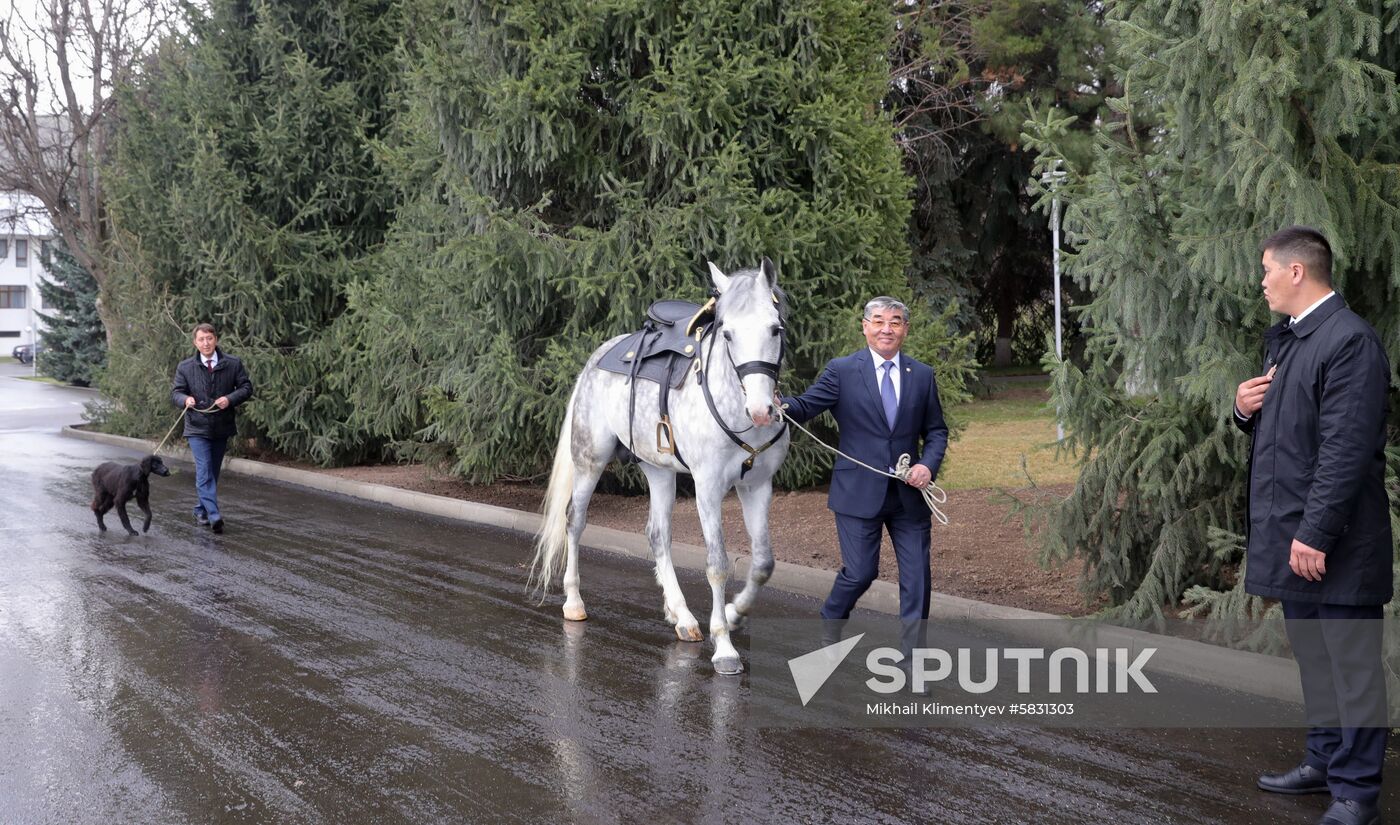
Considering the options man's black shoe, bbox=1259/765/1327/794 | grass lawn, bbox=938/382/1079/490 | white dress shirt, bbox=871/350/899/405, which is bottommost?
man's black shoe, bbox=1259/765/1327/794

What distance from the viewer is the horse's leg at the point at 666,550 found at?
7660 mm

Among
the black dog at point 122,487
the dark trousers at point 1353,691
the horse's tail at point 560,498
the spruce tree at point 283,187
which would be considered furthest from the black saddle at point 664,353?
the spruce tree at point 283,187

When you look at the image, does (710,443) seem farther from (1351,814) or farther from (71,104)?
(71,104)

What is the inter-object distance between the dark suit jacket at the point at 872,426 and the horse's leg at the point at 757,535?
2.45 feet

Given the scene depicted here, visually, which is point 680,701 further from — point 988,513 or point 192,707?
point 988,513

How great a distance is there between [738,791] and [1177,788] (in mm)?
1848

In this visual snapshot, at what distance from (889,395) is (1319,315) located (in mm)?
2336

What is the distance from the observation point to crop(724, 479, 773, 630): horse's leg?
23.6 feet

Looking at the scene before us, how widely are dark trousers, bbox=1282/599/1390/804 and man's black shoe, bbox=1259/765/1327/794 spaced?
0.19 m

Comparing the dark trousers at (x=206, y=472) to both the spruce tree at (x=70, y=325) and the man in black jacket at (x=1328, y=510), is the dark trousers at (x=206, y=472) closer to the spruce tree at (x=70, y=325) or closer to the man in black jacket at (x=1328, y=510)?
the man in black jacket at (x=1328, y=510)

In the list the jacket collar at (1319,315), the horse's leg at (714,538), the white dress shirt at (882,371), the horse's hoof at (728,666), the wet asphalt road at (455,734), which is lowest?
the wet asphalt road at (455,734)

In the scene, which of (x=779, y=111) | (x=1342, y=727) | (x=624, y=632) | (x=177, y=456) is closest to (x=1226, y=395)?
(x=1342, y=727)

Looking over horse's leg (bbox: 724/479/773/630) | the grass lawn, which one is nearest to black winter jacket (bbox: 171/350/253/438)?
horse's leg (bbox: 724/479/773/630)

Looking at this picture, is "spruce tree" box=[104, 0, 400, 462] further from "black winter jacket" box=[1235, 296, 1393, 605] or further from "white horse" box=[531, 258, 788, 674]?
"black winter jacket" box=[1235, 296, 1393, 605]
